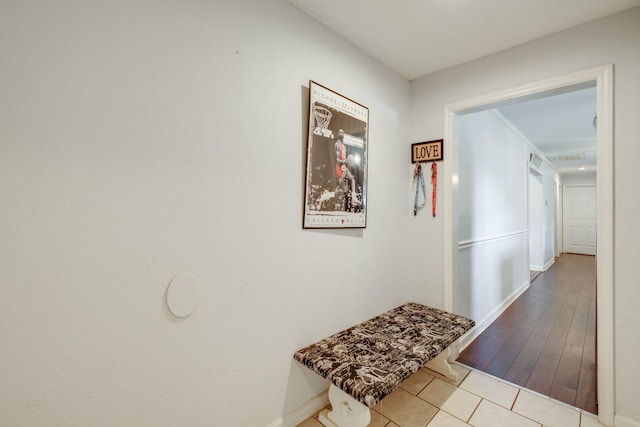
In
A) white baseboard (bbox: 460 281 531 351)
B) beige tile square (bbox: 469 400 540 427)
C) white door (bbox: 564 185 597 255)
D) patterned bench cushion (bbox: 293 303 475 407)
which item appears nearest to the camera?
patterned bench cushion (bbox: 293 303 475 407)

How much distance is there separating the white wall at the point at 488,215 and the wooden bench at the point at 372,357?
577 millimetres

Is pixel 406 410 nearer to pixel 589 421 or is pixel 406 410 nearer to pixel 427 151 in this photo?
pixel 589 421

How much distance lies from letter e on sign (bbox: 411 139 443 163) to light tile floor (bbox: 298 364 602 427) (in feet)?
5.82

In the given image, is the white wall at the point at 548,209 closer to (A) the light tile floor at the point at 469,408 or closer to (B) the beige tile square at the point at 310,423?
(A) the light tile floor at the point at 469,408

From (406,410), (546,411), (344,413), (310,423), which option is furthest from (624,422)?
(310,423)

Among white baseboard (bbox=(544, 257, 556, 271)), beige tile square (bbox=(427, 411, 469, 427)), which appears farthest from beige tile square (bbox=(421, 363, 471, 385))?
white baseboard (bbox=(544, 257, 556, 271))

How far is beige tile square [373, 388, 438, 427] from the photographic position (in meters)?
1.67

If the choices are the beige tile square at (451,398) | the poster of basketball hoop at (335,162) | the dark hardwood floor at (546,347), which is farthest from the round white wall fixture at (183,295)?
the dark hardwood floor at (546,347)

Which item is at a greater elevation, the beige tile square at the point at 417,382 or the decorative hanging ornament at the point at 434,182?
the decorative hanging ornament at the point at 434,182

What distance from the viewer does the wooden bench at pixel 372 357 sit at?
1.33m

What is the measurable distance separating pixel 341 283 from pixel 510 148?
3555 mm

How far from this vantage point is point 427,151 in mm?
2410

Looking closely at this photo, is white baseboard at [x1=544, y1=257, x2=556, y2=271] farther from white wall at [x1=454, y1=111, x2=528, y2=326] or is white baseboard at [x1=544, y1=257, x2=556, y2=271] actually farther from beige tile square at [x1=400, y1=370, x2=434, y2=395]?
beige tile square at [x1=400, y1=370, x2=434, y2=395]

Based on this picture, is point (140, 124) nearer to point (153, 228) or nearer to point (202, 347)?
point (153, 228)
